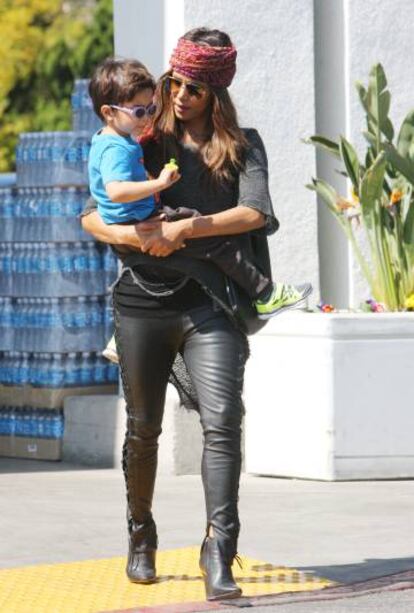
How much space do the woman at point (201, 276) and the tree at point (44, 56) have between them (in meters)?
21.4

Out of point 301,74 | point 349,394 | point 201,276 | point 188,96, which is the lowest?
point 349,394

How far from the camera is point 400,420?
9.35 m

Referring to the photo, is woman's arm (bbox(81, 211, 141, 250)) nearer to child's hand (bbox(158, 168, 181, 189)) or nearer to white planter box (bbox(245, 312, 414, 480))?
child's hand (bbox(158, 168, 181, 189))

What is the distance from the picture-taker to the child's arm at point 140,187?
6055mm

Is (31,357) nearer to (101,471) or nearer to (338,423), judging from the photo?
(101,471)

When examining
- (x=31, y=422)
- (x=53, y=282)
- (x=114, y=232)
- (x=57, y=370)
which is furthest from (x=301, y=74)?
(x=114, y=232)

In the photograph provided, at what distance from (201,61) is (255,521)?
2.56m

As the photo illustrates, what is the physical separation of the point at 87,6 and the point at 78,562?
95.4 feet

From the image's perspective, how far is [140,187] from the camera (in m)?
6.07

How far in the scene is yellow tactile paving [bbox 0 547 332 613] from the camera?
636cm

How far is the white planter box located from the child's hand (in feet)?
10.8

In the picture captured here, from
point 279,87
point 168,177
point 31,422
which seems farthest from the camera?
point 31,422

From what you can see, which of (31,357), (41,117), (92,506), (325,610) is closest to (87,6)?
(41,117)

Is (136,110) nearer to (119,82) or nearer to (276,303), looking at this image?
(119,82)
